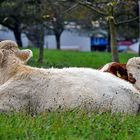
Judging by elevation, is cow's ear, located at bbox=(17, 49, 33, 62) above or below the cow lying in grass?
above

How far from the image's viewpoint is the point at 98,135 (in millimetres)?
5254

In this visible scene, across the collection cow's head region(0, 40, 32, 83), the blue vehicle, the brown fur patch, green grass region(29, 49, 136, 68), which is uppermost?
cow's head region(0, 40, 32, 83)

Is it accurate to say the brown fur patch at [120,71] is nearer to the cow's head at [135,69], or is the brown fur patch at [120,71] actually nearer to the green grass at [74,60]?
the cow's head at [135,69]

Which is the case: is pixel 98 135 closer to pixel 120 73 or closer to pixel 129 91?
pixel 129 91

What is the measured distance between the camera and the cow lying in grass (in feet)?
22.8

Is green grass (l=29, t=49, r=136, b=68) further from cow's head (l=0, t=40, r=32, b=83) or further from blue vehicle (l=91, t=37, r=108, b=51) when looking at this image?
blue vehicle (l=91, t=37, r=108, b=51)

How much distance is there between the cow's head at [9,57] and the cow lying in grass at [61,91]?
13 mm

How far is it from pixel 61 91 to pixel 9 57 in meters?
1.00

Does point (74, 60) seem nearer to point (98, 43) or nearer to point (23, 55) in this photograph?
point (23, 55)

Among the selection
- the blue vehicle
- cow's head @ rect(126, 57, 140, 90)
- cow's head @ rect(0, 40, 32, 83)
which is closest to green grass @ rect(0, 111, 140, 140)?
cow's head @ rect(0, 40, 32, 83)

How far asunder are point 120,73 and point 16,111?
1840 mm

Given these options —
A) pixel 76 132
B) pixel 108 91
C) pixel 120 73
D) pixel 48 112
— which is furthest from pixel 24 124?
pixel 120 73

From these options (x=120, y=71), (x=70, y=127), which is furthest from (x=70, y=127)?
(x=120, y=71)

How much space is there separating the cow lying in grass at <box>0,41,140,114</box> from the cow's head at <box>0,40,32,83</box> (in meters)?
0.01
